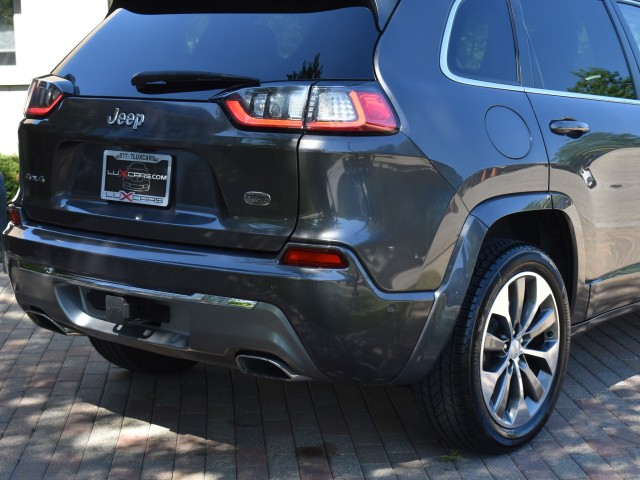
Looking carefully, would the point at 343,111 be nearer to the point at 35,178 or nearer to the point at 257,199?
the point at 257,199

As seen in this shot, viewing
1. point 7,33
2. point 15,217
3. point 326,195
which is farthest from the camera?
point 7,33

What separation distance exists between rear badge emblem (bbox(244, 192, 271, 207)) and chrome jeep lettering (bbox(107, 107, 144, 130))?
0.51 metres

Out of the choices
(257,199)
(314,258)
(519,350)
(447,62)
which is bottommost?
(519,350)

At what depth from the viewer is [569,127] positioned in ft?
13.2

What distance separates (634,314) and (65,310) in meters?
3.83

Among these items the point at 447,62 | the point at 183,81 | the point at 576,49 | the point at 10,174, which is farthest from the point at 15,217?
the point at 10,174

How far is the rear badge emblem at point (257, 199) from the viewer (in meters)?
3.27

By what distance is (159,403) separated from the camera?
4484 millimetres

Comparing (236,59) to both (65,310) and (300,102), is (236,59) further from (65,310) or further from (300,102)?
(65,310)

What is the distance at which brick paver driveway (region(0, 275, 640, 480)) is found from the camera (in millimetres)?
3809

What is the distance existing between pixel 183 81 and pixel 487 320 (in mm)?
1415

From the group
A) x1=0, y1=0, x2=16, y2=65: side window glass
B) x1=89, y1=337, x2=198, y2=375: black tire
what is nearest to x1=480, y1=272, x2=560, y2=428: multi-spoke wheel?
x1=89, y1=337, x2=198, y2=375: black tire

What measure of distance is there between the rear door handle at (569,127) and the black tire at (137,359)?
193 centimetres

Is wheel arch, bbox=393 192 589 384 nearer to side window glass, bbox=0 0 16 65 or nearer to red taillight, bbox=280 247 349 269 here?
red taillight, bbox=280 247 349 269
